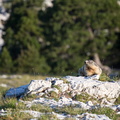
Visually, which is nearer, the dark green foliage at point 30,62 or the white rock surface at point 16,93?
the white rock surface at point 16,93

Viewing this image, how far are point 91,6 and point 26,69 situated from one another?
41.1ft

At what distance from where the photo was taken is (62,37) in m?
44.1

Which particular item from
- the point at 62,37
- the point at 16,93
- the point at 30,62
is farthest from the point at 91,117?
the point at 62,37

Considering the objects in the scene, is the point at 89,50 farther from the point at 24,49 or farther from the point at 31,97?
the point at 31,97

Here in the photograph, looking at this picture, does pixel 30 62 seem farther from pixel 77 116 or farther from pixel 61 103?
pixel 77 116

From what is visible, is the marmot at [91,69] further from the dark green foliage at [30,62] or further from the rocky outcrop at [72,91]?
the dark green foliage at [30,62]

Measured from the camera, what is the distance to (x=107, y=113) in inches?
375

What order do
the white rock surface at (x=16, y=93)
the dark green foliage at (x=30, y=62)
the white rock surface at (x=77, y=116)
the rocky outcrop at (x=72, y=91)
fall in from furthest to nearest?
1. the dark green foliage at (x=30, y=62)
2. the white rock surface at (x=16, y=93)
3. the rocky outcrop at (x=72, y=91)
4. the white rock surface at (x=77, y=116)

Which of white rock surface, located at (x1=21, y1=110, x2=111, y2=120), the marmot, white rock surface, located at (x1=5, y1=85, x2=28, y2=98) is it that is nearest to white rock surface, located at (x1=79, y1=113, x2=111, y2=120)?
white rock surface, located at (x1=21, y1=110, x2=111, y2=120)

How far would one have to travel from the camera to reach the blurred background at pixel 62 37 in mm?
43688

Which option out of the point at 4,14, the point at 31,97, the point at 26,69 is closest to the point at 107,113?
the point at 31,97

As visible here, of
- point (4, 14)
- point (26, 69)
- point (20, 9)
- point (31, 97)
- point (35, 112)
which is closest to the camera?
point (35, 112)

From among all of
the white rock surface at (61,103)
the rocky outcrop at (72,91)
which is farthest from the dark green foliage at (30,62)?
the white rock surface at (61,103)

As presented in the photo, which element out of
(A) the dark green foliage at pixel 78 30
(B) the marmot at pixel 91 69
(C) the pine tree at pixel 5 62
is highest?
(A) the dark green foliage at pixel 78 30
